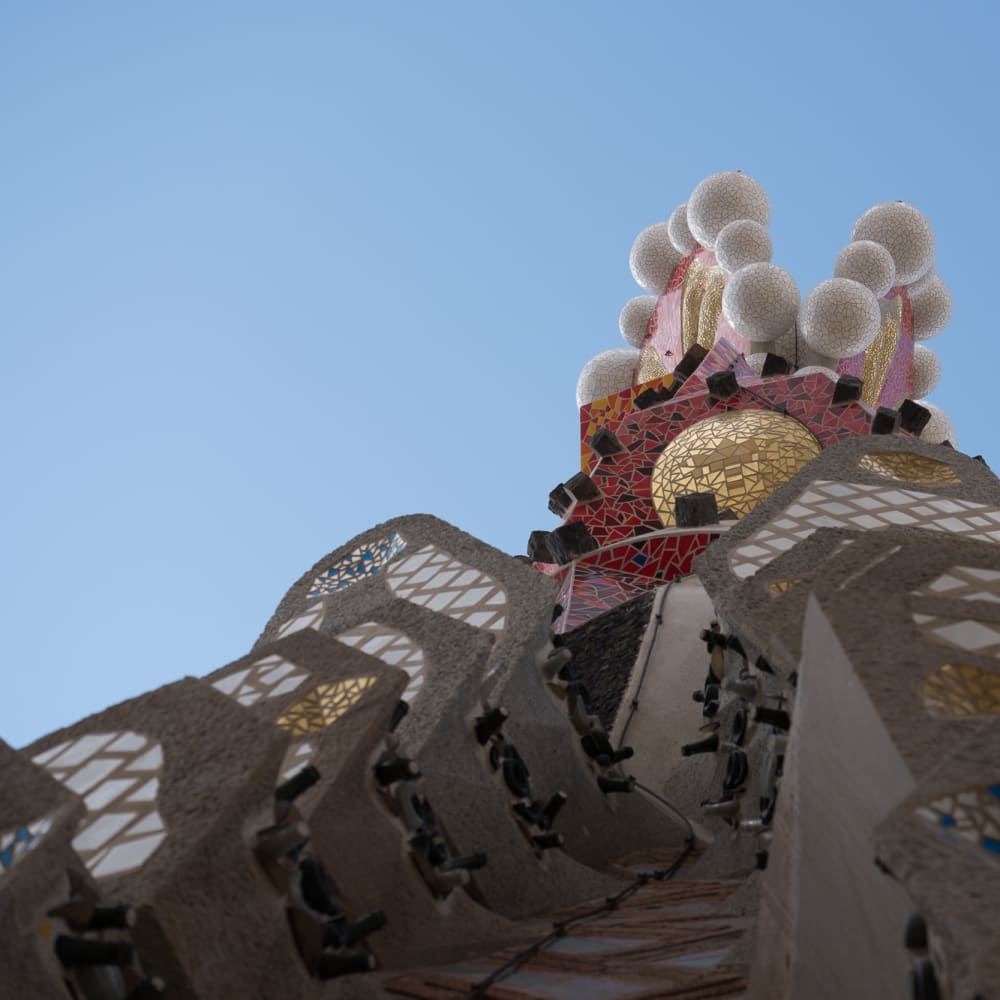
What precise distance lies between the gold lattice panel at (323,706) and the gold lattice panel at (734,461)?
6.03 meters

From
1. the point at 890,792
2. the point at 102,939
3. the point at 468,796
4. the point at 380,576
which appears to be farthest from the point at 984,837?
the point at 380,576

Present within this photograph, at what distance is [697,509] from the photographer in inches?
340

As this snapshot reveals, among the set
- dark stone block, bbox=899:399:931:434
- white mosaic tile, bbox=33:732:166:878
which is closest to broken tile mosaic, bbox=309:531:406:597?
white mosaic tile, bbox=33:732:166:878

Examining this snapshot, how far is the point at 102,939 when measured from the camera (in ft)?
6.93

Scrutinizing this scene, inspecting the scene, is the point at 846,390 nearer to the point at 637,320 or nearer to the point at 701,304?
the point at 701,304

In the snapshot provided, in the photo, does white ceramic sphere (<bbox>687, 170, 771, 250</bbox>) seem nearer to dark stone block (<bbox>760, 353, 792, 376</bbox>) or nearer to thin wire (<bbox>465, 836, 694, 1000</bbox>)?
dark stone block (<bbox>760, 353, 792, 376</bbox>)

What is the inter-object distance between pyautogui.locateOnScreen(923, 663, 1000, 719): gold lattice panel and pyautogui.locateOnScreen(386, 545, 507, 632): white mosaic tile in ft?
8.46

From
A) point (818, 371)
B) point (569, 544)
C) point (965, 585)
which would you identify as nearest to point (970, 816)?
point (965, 585)

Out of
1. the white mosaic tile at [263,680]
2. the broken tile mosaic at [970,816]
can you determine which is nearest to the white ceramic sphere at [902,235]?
the white mosaic tile at [263,680]

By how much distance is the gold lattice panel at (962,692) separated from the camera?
79.4 inches

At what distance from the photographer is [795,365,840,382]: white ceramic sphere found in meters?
10.4

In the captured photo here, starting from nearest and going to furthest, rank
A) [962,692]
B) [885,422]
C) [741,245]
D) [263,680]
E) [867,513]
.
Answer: [962,692] < [263,680] < [867,513] < [885,422] < [741,245]

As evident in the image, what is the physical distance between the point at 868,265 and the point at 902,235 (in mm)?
918

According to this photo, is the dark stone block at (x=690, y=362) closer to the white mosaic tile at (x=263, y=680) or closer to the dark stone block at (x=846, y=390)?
the dark stone block at (x=846, y=390)
